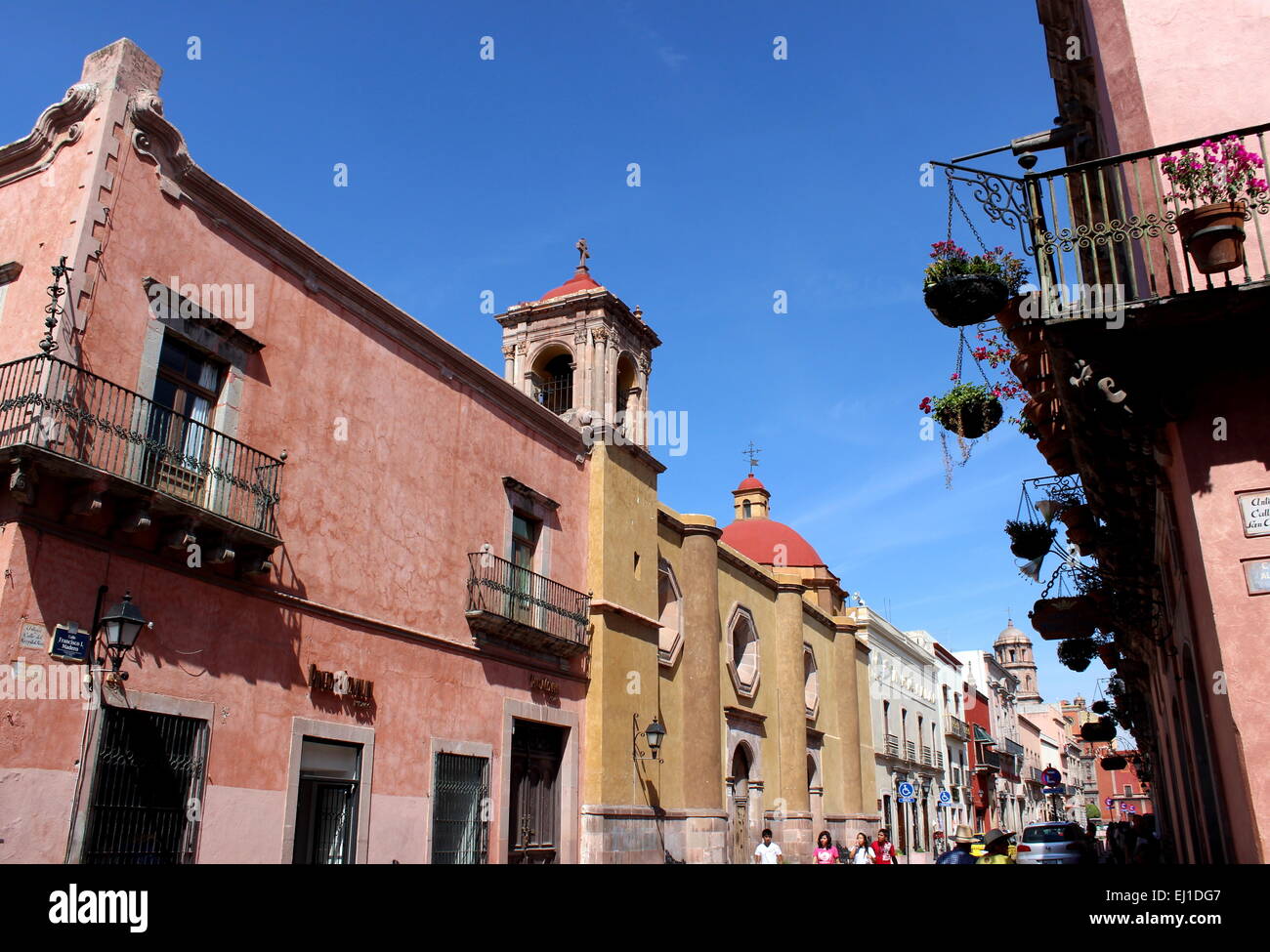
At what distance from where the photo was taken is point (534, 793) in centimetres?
1606

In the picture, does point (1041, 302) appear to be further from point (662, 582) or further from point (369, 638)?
point (662, 582)

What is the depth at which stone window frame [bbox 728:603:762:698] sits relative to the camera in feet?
82.7

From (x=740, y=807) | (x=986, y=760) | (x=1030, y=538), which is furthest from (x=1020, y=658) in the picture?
(x=1030, y=538)

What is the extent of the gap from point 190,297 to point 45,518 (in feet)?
11.1

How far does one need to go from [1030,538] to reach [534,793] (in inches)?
356

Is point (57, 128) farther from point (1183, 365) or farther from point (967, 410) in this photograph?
point (1183, 365)

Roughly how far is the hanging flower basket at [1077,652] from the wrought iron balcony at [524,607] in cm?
847

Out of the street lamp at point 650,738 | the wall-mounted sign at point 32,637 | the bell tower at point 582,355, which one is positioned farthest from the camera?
the bell tower at point 582,355

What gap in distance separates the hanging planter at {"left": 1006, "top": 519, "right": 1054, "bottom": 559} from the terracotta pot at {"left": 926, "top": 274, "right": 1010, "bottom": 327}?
197 inches

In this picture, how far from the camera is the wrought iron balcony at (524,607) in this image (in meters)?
15.2

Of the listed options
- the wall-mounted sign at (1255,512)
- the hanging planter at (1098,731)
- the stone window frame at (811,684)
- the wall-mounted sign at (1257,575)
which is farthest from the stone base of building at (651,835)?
the wall-mounted sign at (1255,512)

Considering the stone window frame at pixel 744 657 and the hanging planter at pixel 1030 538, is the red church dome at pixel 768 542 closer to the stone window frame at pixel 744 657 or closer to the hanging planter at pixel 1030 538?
the stone window frame at pixel 744 657

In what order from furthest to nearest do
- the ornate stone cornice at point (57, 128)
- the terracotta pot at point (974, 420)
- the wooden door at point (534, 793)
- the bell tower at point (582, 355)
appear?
the bell tower at point (582, 355), the wooden door at point (534, 793), the ornate stone cornice at point (57, 128), the terracotta pot at point (974, 420)

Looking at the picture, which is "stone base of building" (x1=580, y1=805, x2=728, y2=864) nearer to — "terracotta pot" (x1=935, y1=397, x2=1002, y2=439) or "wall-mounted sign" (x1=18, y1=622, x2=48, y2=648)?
"wall-mounted sign" (x1=18, y1=622, x2=48, y2=648)
